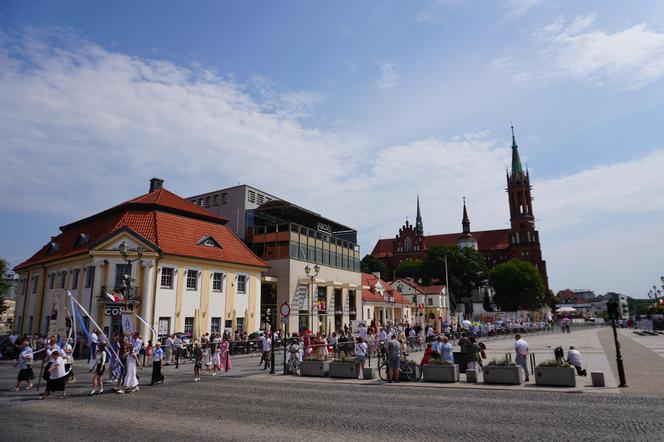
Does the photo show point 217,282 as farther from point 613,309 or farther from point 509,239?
point 509,239

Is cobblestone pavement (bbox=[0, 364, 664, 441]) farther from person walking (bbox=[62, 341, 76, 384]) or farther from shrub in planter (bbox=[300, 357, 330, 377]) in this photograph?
shrub in planter (bbox=[300, 357, 330, 377])

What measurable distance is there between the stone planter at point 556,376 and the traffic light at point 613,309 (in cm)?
261

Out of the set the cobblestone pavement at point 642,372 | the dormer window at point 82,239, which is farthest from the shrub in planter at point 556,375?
the dormer window at point 82,239

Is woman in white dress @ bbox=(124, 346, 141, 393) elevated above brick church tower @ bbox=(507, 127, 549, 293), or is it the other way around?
brick church tower @ bbox=(507, 127, 549, 293)

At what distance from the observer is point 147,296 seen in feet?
95.8

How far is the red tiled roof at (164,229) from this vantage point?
3193 centimetres

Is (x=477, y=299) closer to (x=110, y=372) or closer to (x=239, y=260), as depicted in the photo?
(x=239, y=260)

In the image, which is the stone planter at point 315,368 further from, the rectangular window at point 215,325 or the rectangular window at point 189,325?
the rectangular window at point 215,325

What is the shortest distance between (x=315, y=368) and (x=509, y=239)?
116m

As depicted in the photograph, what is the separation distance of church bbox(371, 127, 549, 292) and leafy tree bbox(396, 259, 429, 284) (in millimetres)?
12893

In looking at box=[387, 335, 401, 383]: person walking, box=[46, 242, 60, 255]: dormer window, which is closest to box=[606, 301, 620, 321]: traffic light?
box=[387, 335, 401, 383]: person walking

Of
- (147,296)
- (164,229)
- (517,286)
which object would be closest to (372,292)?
(164,229)

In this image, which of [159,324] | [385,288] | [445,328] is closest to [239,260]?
[159,324]

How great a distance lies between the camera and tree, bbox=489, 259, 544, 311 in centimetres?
9600
